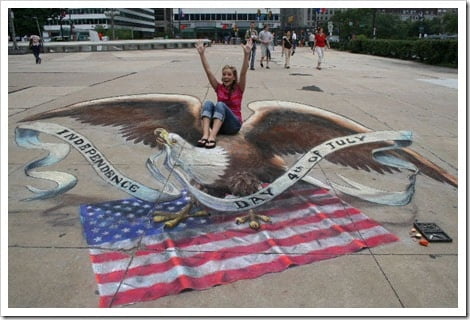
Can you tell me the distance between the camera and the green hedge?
19.2 metres

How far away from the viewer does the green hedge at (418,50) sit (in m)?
19.2

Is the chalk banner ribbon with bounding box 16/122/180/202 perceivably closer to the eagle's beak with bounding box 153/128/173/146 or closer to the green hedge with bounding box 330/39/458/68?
the eagle's beak with bounding box 153/128/173/146

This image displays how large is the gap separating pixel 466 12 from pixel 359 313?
5.02 metres

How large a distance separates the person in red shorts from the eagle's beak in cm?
50

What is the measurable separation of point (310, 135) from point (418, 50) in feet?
64.6

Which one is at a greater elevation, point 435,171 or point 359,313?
point 435,171

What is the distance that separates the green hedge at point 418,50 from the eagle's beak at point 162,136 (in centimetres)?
1856

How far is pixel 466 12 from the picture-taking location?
5.33 meters

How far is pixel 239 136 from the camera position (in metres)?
5.26

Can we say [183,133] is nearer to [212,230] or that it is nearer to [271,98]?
[212,230]

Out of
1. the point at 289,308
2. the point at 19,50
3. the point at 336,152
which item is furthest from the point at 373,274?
the point at 19,50

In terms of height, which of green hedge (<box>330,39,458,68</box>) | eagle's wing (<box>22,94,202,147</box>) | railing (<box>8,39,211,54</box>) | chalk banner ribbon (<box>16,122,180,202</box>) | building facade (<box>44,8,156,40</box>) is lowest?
chalk banner ribbon (<box>16,122,180,202</box>)

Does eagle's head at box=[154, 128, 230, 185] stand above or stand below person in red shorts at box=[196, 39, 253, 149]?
below

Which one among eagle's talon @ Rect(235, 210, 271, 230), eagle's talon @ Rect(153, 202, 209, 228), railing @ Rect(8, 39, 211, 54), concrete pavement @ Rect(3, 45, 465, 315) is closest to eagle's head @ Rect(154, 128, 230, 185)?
concrete pavement @ Rect(3, 45, 465, 315)
